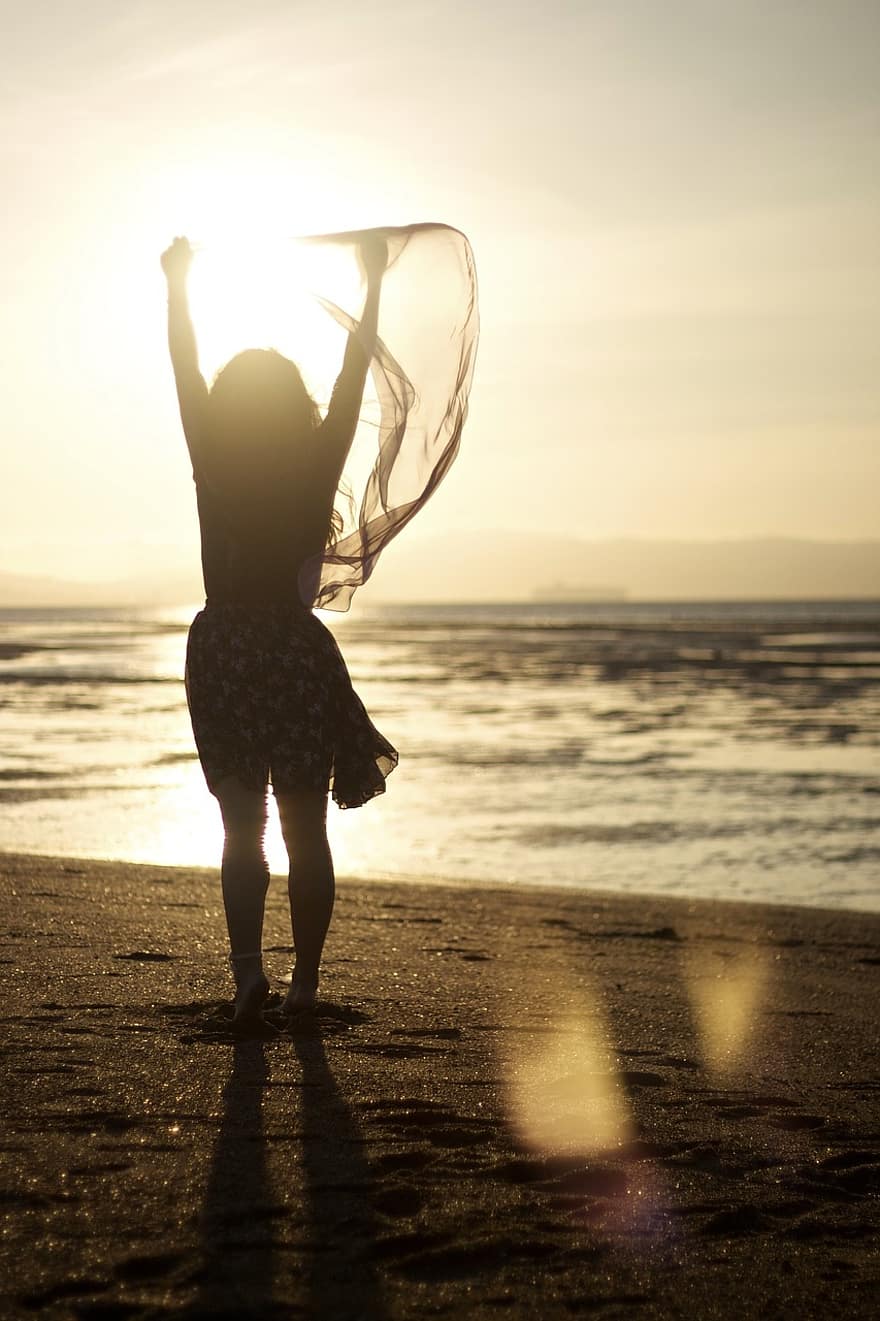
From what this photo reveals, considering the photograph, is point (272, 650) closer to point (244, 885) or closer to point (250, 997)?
point (244, 885)

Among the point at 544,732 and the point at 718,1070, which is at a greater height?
the point at 718,1070

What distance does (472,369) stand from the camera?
4.42 metres

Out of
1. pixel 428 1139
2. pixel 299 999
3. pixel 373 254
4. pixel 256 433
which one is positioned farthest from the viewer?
pixel 373 254

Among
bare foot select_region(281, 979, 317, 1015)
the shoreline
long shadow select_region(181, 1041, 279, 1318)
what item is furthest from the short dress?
the shoreline

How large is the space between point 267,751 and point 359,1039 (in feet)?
2.89

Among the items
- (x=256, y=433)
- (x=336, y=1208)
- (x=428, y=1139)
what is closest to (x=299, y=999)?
(x=428, y=1139)

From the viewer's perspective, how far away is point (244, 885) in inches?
153

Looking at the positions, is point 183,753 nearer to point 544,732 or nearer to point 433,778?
point 433,778

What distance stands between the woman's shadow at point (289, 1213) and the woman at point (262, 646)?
1.98 ft

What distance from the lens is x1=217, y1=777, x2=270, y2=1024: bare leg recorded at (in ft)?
12.7

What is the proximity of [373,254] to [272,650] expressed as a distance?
137 centimetres

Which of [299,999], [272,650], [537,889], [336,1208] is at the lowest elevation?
[537,889]

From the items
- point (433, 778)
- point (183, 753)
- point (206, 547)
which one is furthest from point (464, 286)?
point (183, 753)

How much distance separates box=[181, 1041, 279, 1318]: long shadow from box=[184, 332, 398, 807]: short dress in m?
0.94
